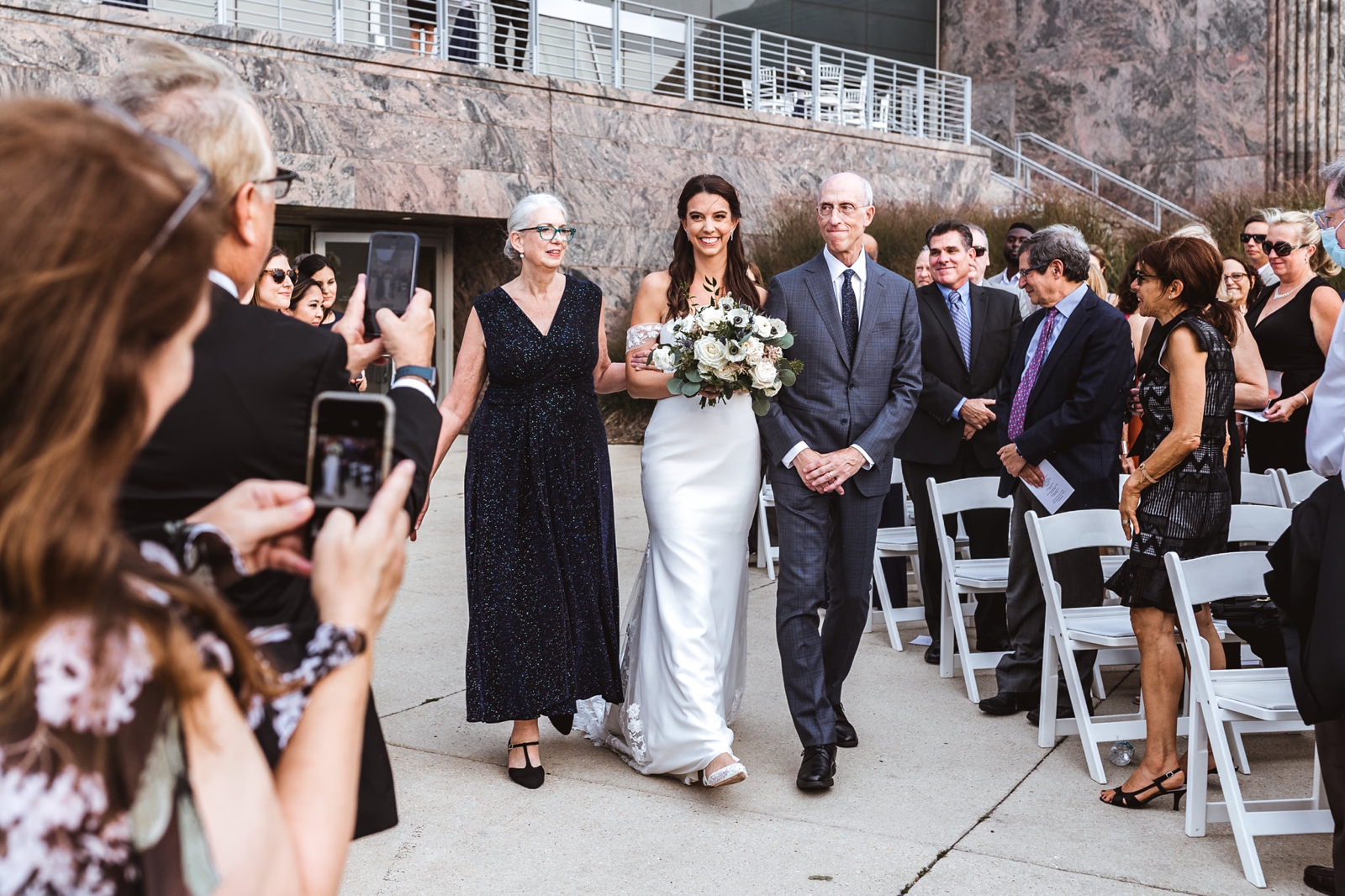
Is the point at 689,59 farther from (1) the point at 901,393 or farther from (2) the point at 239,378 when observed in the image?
(2) the point at 239,378

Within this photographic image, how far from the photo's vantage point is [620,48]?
58.3 ft

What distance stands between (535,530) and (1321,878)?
296cm

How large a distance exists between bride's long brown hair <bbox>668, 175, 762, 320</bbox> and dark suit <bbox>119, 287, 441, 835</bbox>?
327 centimetres

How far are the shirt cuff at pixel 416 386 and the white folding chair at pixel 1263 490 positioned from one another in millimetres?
5271

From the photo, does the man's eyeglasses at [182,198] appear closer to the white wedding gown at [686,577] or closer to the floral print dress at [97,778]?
the floral print dress at [97,778]

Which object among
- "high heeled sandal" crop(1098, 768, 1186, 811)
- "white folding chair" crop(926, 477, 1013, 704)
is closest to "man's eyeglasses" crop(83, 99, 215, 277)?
"high heeled sandal" crop(1098, 768, 1186, 811)

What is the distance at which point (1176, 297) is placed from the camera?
4613mm

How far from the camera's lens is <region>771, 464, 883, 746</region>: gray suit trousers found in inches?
188

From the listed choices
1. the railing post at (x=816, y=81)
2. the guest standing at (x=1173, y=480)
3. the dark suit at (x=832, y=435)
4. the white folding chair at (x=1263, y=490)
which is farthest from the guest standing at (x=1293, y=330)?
the railing post at (x=816, y=81)

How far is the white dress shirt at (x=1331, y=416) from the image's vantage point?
3508 millimetres

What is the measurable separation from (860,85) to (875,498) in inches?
727

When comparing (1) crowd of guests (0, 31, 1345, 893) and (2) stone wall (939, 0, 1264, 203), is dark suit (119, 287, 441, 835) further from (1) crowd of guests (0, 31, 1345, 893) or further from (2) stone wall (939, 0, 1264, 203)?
(2) stone wall (939, 0, 1264, 203)

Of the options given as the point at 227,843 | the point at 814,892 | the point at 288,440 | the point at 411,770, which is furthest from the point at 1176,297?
the point at 227,843

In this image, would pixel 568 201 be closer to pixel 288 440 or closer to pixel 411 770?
pixel 411 770
